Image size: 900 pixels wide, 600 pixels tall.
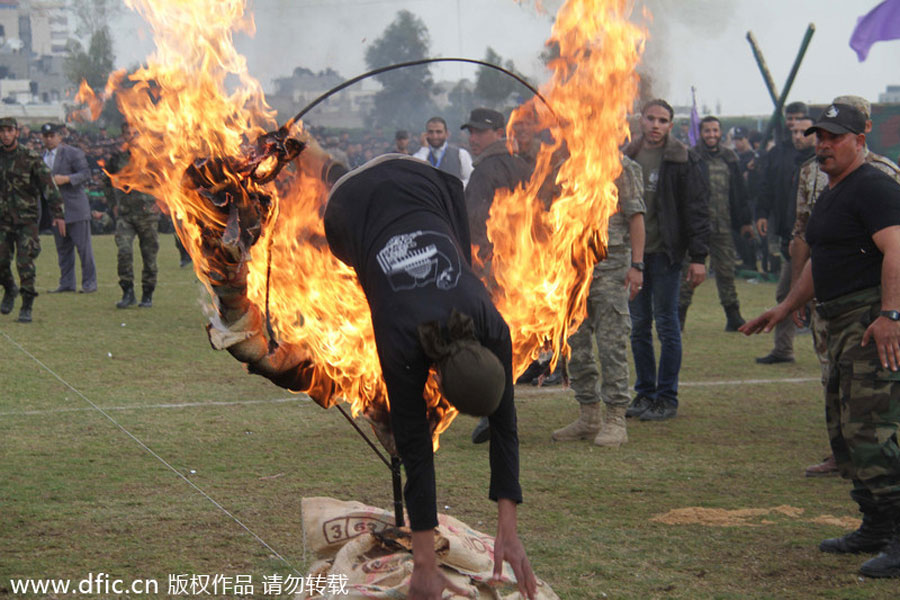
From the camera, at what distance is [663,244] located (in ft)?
27.1

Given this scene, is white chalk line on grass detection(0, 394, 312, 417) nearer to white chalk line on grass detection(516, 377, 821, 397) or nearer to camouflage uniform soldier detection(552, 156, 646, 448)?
white chalk line on grass detection(516, 377, 821, 397)

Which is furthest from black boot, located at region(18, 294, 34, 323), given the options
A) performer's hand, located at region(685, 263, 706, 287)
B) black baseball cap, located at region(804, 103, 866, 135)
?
black baseball cap, located at region(804, 103, 866, 135)

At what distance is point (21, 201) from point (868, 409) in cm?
1109

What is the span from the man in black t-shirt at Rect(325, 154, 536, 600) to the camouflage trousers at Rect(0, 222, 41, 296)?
Answer: 10.1 meters

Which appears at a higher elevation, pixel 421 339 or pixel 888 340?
pixel 421 339

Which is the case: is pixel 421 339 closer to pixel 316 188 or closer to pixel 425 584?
pixel 425 584

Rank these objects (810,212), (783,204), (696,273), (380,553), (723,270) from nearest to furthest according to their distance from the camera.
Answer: (380,553) → (810,212) → (696,273) → (783,204) → (723,270)

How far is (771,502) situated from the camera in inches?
242

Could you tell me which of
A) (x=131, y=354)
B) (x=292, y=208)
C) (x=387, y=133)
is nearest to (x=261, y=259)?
(x=292, y=208)

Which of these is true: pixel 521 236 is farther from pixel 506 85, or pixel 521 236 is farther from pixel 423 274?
pixel 506 85

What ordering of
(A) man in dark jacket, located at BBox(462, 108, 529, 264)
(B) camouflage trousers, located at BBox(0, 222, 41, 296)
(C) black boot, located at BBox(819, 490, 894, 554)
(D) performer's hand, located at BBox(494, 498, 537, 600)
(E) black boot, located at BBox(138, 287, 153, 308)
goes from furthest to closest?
1. (E) black boot, located at BBox(138, 287, 153, 308)
2. (B) camouflage trousers, located at BBox(0, 222, 41, 296)
3. (A) man in dark jacket, located at BBox(462, 108, 529, 264)
4. (C) black boot, located at BBox(819, 490, 894, 554)
5. (D) performer's hand, located at BBox(494, 498, 537, 600)

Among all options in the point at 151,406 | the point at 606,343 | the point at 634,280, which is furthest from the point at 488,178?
the point at 151,406

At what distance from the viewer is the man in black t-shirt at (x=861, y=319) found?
497 cm

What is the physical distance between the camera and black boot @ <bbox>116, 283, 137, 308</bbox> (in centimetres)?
1473
